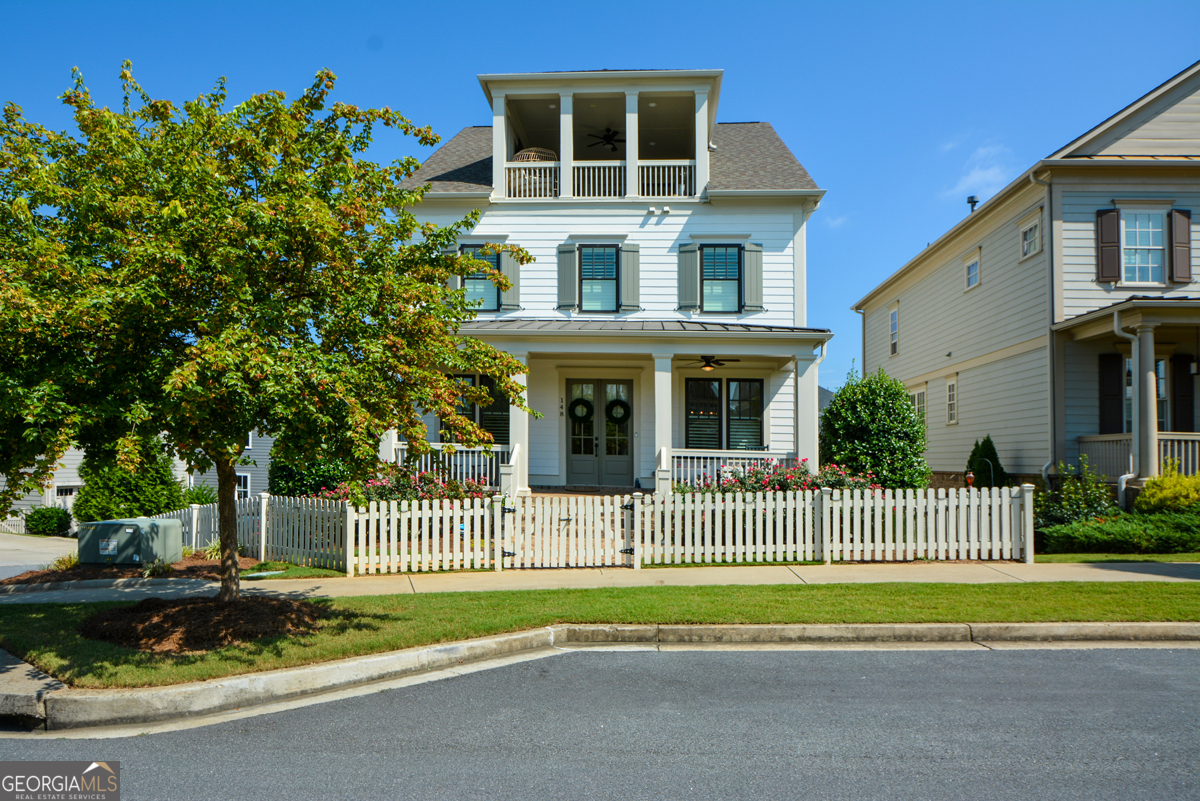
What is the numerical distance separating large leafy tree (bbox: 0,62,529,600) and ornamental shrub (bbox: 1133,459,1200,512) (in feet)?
40.7

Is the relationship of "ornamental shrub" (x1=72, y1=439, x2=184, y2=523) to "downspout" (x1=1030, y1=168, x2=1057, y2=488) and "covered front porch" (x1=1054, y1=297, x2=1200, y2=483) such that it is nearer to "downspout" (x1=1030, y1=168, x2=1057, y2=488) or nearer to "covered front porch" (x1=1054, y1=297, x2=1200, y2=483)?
"downspout" (x1=1030, y1=168, x2=1057, y2=488)

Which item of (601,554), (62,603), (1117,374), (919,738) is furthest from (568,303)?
(919,738)

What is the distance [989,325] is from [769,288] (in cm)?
664

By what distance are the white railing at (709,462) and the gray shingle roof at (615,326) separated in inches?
96.6

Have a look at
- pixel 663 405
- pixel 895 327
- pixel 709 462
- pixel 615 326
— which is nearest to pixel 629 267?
pixel 615 326

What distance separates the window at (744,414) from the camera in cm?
1705

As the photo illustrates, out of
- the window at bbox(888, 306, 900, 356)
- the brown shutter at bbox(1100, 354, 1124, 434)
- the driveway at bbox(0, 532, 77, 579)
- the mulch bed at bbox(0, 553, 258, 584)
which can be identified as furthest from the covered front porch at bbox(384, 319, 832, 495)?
the window at bbox(888, 306, 900, 356)

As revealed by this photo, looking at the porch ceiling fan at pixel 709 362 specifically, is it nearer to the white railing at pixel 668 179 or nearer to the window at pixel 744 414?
the window at pixel 744 414

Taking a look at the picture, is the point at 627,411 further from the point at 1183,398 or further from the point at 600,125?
the point at 1183,398

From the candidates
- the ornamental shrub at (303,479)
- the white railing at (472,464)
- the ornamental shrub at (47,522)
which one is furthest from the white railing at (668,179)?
the ornamental shrub at (47,522)

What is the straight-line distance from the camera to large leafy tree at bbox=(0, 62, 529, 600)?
5293 mm

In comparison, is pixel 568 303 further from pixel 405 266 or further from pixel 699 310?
pixel 405 266

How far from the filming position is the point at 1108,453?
14625 millimetres

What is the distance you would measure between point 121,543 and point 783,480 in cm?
1022
